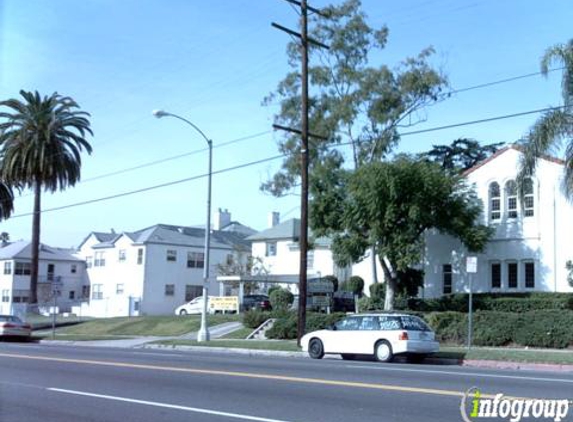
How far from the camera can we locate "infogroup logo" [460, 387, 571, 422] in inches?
382

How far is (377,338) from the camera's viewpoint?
2150 centimetres

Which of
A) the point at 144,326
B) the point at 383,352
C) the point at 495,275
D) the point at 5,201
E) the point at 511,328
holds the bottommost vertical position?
the point at 144,326

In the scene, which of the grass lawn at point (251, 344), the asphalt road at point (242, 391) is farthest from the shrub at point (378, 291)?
the asphalt road at point (242, 391)

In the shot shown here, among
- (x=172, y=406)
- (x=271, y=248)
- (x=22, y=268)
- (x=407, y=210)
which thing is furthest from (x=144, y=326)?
(x=22, y=268)

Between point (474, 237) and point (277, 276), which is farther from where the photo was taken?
point (277, 276)

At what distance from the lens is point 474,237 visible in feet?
115

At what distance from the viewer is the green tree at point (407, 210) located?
1361 inches

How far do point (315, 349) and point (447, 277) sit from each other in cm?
1777

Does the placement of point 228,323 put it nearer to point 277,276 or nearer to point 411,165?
point 411,165

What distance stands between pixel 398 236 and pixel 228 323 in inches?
402

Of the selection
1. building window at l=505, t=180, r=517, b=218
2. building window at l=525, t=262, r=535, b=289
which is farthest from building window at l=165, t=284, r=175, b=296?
building window at l=525, t=262, r=535, b=289

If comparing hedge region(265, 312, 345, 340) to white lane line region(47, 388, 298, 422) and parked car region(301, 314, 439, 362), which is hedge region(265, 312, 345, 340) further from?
white lane line region(47, 388, 298, 422)

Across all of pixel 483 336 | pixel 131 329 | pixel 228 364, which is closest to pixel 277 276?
pixel 131 329

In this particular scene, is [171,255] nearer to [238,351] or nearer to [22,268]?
[22,268]
